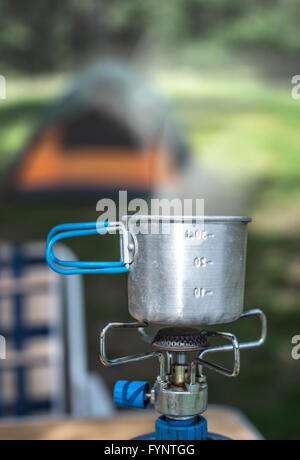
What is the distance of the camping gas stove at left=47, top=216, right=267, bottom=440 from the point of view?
0.52 m

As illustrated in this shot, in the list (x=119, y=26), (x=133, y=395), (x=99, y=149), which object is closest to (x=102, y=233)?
(x=133, y=395)

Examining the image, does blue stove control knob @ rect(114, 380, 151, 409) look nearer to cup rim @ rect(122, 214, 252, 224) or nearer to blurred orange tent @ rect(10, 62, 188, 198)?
cup rim @ rect(122, 214, 252, 224)

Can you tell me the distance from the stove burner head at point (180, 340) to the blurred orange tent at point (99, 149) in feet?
12.5

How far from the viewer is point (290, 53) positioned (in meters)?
5.27

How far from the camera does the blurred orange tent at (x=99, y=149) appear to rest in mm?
4379

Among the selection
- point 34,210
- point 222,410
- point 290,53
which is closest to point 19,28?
point 34,210

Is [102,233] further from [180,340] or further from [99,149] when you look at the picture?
[99,149]

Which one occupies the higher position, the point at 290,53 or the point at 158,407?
the point at 290,53

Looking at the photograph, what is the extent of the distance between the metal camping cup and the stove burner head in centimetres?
4

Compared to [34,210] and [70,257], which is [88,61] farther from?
[70,257]

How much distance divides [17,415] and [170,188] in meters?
3.22

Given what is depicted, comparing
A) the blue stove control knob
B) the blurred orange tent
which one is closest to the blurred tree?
the blurred orange tent

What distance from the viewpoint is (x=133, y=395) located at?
62cm

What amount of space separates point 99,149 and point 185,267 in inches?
156
